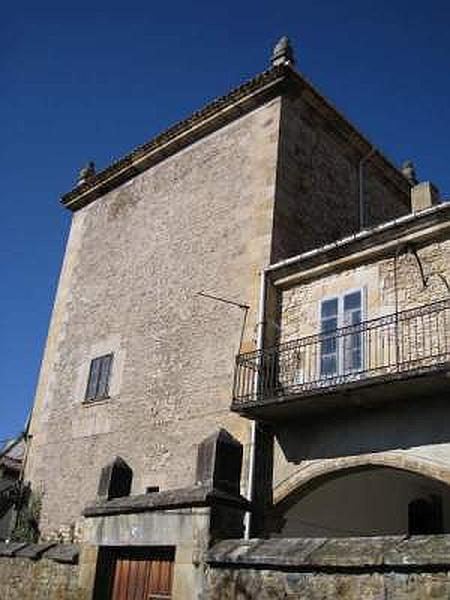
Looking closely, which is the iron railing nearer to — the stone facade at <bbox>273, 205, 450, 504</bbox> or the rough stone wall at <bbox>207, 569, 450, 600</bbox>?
the stone facade at <bbox>273, 205, 450, 504</bbox>

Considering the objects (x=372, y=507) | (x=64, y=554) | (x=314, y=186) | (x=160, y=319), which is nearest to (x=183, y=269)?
(x=160, y=319)

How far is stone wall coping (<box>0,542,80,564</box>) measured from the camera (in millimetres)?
8880

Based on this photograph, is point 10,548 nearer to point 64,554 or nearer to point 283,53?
point 64,554

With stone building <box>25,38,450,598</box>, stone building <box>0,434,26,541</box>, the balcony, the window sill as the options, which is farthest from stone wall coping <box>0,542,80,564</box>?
stone building <box>0,434,26,541</box>

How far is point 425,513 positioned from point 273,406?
4315 millimetres

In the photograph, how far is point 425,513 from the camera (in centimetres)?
1202

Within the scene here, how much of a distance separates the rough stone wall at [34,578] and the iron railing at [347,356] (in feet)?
11.9

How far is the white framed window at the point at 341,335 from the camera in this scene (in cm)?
1043

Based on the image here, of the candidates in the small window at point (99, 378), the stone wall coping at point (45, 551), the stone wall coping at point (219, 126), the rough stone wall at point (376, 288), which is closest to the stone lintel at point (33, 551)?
the stone wall coping at point (45, 551)

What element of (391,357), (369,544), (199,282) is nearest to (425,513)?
(391,357)

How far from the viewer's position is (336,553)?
149 inches

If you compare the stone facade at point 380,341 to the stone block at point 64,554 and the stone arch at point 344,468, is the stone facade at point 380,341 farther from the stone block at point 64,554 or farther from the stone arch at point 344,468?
the stone block at point 64,554

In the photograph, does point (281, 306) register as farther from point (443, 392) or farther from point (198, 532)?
point (198, 532)

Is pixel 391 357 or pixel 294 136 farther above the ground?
pixel 294 136
